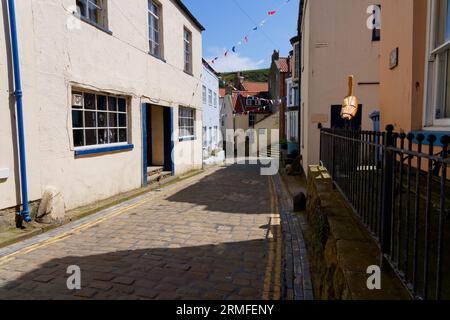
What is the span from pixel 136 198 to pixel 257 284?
6178 millimetres

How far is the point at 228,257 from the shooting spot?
511 cm

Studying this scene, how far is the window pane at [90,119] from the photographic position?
824 centimetres

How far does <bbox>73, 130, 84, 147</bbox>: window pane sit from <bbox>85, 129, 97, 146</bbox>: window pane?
0.22m

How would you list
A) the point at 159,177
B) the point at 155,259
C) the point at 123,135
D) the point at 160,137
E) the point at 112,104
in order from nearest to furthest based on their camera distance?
the point at 155,259 < the point at 112,104 < the point at 123,135 < the point at 159,177 < the point at 160,137

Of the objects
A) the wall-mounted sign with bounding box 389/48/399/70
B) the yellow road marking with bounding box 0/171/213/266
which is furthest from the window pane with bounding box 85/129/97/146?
the wall-mounted sign with bounding box 389/48/399/70

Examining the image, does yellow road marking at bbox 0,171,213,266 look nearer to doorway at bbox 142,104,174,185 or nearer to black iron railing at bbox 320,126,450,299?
black iron railing at bbox 320,126,450,299

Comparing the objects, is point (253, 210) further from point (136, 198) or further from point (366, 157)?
point (366, 157)

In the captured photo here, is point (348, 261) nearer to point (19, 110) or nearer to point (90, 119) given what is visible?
point (19, 110)

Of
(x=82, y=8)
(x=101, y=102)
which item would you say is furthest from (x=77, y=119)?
(x=82, y=8)

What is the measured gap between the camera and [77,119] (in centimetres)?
789

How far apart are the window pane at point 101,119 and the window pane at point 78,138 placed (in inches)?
31.1


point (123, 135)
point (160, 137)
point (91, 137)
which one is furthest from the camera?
point (160, 137)

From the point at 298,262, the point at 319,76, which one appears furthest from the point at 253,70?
the point at 298,262

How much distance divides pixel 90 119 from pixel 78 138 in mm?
701
